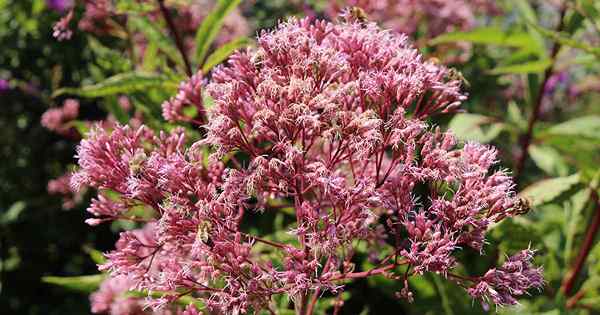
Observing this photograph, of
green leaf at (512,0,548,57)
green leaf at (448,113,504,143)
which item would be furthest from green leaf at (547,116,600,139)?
green leaf at (512,0,548,57)

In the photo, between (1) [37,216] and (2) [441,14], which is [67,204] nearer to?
(1) [37,216]

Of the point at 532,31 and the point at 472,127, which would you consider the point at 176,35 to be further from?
the point at 532,31

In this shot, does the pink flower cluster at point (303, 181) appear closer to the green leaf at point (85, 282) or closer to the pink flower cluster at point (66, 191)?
the green leaf at point (85, 282)

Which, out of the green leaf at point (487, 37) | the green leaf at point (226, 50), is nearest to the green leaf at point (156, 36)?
the green leaf at point (226, 50)

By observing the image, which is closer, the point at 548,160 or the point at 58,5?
the point at 548,160

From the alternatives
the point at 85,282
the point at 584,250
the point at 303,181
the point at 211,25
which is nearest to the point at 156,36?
the point at 211,25

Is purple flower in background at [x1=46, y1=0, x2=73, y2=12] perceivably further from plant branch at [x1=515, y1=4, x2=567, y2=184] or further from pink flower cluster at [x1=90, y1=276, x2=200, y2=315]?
plant branch at [x1=515, y1=4, x2=567, y2=184]
